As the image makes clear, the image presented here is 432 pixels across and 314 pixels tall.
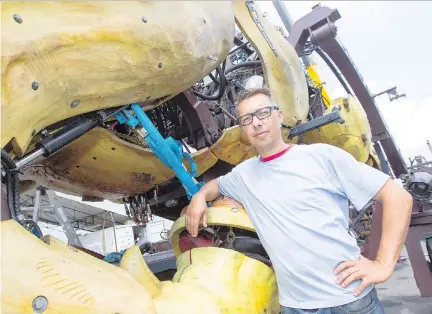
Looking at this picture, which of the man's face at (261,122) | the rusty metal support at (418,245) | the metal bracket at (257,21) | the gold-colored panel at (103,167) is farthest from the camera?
the rusty metal support at (418,245)

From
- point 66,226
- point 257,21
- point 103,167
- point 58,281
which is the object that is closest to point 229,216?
point 58,281

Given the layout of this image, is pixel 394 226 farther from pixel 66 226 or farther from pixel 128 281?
pixel 66 226

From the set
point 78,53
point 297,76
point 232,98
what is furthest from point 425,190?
point 78,53

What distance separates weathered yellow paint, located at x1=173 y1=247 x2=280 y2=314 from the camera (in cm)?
161

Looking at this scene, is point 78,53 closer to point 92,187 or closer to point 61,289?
point 61,289

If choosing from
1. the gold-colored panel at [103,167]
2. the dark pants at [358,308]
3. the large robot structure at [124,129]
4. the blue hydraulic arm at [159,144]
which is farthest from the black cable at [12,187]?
the dark pants at [358,308]

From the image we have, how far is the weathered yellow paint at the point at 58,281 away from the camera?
1.14m

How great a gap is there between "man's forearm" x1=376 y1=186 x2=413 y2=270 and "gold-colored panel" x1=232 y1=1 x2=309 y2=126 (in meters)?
1.30

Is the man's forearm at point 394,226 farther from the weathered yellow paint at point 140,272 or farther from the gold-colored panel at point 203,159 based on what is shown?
the gold-colored panel at point 203,159

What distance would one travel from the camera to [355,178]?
171 centimetres

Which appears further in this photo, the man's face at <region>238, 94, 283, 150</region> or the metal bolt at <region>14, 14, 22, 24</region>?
the man's face at <region>238, 94, 283, 150</region>

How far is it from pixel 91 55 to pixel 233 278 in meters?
1.06

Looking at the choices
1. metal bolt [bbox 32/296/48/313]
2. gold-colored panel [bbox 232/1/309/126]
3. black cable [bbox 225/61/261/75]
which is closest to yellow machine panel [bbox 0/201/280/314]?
metal bolt [bbox 32/296/48/313]

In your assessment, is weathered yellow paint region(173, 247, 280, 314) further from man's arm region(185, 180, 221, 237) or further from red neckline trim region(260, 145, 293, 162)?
red neckline trim region(260, 145, 293, 162)
